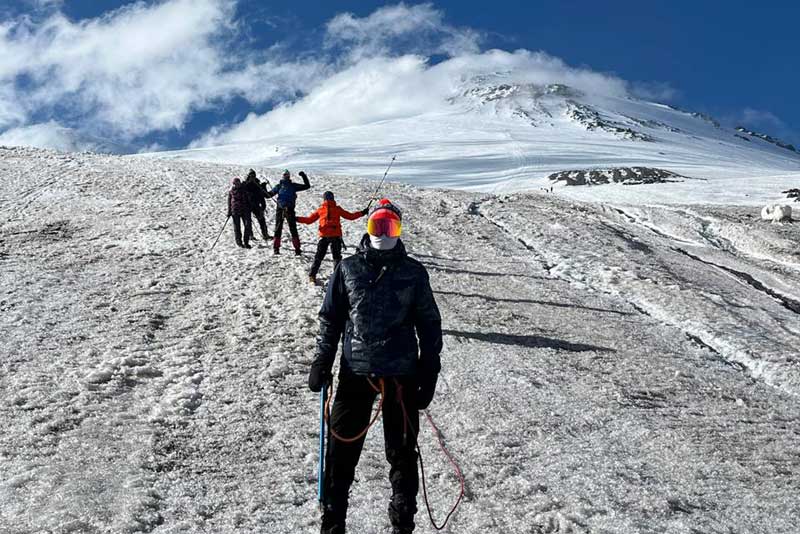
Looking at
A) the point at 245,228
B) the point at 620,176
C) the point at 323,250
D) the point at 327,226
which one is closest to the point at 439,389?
the point at 323,250

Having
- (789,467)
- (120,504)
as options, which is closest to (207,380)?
(120,504)

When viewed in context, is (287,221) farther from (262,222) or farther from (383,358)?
(383,358)

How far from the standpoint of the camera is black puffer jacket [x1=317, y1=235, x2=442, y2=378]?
15.9 feet

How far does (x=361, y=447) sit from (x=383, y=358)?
70 centimetres

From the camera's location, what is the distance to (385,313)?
486 cm

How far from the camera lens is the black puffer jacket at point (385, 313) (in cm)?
486

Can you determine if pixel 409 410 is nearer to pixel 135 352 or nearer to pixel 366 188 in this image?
pixel 135 352

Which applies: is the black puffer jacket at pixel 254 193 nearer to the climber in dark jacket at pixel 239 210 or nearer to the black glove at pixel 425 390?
the climber in dark jacket at pixel 239 210

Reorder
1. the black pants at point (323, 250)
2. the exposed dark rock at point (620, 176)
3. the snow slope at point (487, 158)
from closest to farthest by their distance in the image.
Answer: the black pants at point (323, 250), the snow slope at point (487, 158), the exposed dark rock at point (620, 176)

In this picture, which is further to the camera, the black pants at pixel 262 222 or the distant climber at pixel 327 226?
the black pants at pixel 262 222

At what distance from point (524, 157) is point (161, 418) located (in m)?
99.1

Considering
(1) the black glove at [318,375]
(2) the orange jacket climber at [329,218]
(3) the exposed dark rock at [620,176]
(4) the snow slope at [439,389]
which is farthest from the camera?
(3) the exposed dark rock at [620,176]

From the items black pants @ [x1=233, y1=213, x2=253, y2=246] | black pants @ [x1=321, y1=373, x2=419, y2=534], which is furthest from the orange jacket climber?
black pants @ [x1=321, y1=373, x2=419, y2=534]

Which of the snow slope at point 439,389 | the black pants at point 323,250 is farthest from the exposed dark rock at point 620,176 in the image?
the black pants at point 323,250
